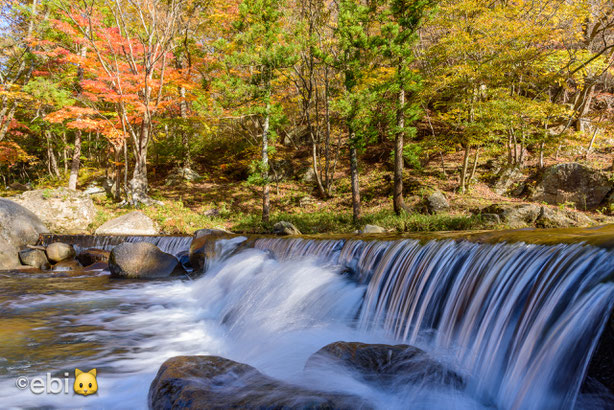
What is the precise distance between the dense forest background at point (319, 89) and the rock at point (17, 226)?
4504 mm

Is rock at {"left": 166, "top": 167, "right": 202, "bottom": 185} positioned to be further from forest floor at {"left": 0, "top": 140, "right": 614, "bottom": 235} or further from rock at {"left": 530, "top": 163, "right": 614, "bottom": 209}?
rock at {"left": 530, "top": 163, "right": 614, "bottom": 209}

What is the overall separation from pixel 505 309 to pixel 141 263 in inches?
339

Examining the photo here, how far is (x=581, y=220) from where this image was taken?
32.6 feet

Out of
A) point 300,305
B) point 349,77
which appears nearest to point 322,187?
point 349,77

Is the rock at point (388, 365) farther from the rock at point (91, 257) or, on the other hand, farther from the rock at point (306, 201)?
the rock at point (306, 201)

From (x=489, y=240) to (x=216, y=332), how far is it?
13.4 ft

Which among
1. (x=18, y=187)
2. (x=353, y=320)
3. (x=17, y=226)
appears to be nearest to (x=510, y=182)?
(x=353, y=320)

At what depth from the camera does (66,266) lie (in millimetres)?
9734

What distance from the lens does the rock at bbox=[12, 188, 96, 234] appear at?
13672 millimetres

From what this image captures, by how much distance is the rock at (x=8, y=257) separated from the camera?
31.8 feet

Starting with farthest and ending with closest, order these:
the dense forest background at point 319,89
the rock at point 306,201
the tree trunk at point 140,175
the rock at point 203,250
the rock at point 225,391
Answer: the rock at point 306,201
the tree trunk at point 140,175
the dense forest background at point 319,89
the rock at point 203,250
the rock at point 225,391

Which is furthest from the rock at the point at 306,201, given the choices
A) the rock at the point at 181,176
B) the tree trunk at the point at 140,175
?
the rock at the point at 181,176

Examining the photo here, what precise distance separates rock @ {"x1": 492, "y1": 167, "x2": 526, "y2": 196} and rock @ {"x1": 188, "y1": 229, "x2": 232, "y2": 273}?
12596 mm

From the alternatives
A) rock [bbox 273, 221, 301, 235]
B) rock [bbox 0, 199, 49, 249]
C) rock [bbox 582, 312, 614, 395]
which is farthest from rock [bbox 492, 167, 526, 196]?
rock [bbox 0, 199, 49, 249]
